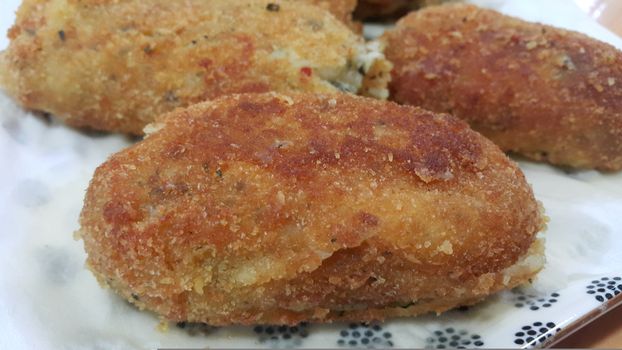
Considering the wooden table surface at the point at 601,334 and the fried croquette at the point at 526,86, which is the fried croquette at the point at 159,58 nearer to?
the fried croquette at the point at 526,86

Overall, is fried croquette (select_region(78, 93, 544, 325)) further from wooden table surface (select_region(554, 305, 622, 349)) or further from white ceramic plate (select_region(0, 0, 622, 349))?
wooden table surface (select_region(554, 305, 622, 349))

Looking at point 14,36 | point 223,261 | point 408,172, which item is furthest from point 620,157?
point 14,36

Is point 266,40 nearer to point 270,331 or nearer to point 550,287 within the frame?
point 270,331

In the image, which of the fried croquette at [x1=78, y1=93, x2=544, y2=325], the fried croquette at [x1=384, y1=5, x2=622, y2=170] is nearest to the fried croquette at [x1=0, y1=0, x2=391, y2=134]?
the fried croquette at [x1=384, y1=5, x2=622, y2=170]

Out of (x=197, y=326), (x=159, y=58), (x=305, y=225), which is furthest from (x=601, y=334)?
(x=159, y=58)

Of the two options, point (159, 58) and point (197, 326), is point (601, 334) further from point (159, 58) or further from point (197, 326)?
point (159, 58)

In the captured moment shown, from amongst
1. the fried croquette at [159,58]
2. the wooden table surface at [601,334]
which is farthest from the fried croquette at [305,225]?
the fried croquette at [159,58]
